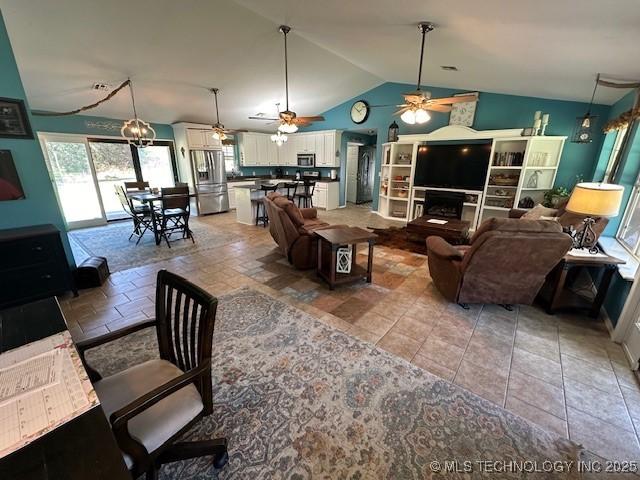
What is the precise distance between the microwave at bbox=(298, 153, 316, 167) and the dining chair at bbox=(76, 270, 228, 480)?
7.38 meters

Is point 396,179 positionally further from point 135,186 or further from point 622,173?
point 135,186

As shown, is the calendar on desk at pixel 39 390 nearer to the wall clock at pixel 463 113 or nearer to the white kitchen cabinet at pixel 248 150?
the wall clock at pixel 463 113

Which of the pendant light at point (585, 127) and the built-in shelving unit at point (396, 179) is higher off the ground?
the pendant light at point (585, 127)

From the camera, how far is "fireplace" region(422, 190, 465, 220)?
18.2 ft

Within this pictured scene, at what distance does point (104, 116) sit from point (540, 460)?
27.5 feet

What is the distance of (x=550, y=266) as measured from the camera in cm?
245

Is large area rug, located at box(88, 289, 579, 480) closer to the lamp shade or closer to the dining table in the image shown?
the lamp shade

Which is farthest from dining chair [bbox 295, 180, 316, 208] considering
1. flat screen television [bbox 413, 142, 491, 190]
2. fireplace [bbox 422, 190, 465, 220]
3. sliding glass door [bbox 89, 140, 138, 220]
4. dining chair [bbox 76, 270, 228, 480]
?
dining chair [bbox 76, 270, 228, 480]

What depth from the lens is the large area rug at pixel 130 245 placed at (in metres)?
4.12

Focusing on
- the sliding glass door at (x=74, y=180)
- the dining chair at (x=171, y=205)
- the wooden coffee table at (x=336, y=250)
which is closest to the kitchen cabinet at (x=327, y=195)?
the dining chair at (x=171, y=205)

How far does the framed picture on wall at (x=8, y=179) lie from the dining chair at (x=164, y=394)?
8.70 feet

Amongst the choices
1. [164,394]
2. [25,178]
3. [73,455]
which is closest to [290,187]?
[25,178]

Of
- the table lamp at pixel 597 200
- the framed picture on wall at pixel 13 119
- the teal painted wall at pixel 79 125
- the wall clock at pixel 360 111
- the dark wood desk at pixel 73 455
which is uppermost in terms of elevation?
the wall clock at pixel 360 111

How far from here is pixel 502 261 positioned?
245cm
